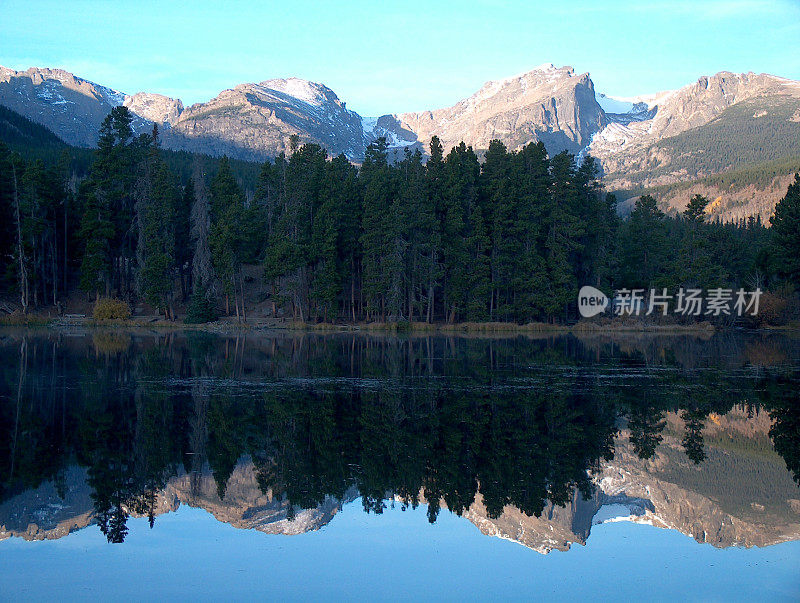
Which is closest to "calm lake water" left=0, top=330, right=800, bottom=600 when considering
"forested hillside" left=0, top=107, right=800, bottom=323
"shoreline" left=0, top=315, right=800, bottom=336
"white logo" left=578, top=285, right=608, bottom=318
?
"shoreline" left=0, top=315, right=800, bottom=336

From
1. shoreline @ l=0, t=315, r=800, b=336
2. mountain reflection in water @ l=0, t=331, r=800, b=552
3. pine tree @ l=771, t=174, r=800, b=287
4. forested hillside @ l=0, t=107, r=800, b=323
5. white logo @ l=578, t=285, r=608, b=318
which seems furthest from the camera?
pine tree @ l=771, t=174, r=800, b=287

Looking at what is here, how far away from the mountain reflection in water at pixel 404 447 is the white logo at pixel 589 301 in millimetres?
40171

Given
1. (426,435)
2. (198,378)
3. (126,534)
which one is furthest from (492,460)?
(198,378)

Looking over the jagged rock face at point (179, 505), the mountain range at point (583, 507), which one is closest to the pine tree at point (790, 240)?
the mountain range at point (583, 507)

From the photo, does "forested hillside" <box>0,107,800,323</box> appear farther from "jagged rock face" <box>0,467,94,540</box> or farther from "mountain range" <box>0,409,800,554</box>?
"jagged rock face" <box>0,467,94,540</box>

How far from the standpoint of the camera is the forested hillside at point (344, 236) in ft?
221

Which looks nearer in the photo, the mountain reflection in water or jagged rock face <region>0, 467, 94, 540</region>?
jagged rock face <region>0, 467, 94, 540</region>

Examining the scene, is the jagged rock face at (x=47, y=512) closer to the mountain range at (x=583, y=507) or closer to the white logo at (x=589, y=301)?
the mountain range at (x=583, y=507)

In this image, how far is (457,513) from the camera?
1329 centimetres

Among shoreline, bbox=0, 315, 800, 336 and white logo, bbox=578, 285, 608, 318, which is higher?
white logo, bbox=578, 285, 608, 318

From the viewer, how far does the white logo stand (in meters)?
73.2

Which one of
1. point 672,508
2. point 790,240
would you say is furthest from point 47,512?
point 790,240

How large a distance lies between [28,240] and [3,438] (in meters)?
58.1

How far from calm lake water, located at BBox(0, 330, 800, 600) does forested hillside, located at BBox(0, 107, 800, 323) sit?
3951cm
